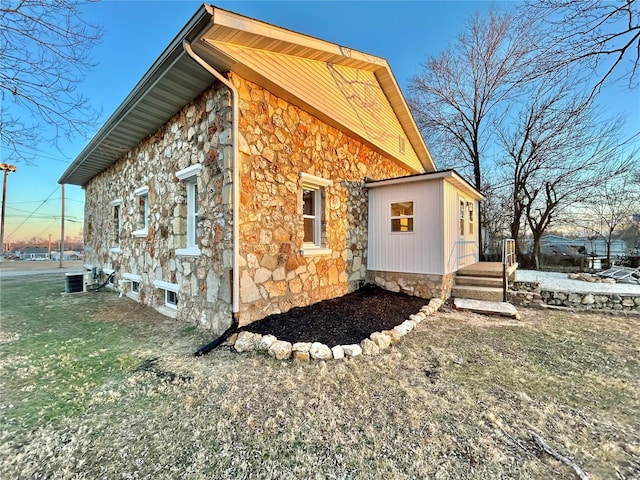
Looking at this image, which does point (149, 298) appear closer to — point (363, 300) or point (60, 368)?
point (60, 368)

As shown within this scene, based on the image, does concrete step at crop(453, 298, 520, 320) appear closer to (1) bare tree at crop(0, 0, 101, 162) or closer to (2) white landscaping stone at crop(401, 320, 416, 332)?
(2) white landscaping stone at crop(401, 320, 416, 332)

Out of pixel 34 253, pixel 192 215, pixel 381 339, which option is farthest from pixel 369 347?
pixel 34 253

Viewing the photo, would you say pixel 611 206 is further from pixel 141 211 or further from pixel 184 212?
pixel 141 211

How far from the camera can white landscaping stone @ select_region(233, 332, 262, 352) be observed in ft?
12.3

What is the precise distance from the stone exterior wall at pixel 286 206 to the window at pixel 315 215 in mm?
118

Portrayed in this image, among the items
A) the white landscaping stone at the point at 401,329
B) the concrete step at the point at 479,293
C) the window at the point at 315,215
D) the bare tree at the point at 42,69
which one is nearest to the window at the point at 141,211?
the bare tree at the point at 42,69

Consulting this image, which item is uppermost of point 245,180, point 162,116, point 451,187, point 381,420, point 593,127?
point 593,127

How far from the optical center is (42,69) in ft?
11.4

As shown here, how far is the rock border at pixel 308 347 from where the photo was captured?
355 centimetres

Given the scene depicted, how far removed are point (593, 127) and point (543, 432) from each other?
14.6m

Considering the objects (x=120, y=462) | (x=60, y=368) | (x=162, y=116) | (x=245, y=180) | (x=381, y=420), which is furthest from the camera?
(x=162, y=116)

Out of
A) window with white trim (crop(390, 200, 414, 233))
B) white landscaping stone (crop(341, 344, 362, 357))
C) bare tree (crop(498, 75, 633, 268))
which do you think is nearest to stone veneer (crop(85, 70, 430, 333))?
window with white trim (crop(390, 200, 414, 233))

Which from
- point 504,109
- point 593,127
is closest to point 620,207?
point 593,127

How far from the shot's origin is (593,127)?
11.3 meters
